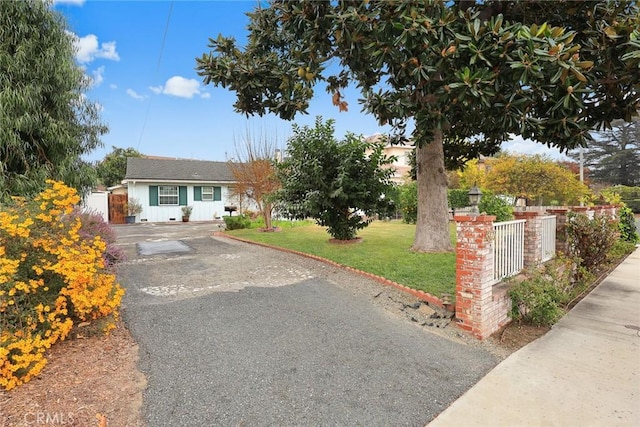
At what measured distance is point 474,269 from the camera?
13.9 ft

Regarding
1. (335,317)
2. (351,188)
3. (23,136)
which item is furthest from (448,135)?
(23,136)

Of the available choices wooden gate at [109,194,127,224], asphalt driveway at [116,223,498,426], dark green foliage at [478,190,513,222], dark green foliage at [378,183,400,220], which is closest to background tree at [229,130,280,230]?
dark green foliage at [378,183,400,220]

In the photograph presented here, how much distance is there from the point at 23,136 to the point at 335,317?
25.4 ft

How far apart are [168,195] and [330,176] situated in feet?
54.0

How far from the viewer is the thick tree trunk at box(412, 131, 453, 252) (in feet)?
25.2

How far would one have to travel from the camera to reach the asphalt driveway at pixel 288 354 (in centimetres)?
277

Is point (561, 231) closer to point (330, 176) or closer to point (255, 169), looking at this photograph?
point (330, 176)

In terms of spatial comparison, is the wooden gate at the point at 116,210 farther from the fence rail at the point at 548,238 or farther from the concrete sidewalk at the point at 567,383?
the concrete sidewalk at the point at 567,383

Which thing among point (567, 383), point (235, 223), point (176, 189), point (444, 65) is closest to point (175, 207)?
point (176, 189)

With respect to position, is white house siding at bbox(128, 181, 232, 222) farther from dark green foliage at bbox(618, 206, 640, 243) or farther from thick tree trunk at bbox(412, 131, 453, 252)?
dark green foliage at bbox(618, 206, 640, 243)

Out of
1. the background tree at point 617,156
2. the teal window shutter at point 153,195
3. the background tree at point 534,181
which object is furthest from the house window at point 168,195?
the background tree at point 617,156

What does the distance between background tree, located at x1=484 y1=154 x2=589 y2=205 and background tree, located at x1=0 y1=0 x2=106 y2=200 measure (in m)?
20.5

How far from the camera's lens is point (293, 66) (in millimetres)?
6988

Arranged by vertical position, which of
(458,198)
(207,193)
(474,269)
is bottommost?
(474,269)
